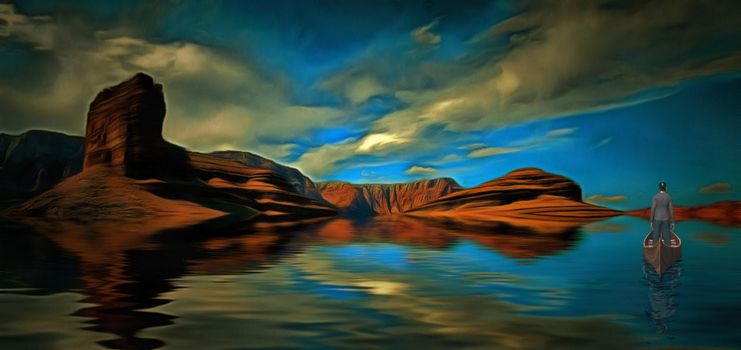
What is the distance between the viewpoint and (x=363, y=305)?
10609 mm

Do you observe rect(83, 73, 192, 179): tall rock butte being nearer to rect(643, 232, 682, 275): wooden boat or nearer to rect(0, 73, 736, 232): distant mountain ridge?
rect(0, 73, 736, 232): distant mountain ridge

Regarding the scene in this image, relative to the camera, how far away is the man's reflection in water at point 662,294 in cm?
891

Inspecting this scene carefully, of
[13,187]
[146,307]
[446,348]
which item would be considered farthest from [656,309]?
[13,187]

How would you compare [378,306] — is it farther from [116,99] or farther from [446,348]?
[116,99]

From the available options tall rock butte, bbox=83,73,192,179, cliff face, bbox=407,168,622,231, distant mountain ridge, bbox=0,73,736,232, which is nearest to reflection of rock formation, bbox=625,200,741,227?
cliff face, bbox=407,168,622,231

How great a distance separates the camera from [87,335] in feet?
25.5

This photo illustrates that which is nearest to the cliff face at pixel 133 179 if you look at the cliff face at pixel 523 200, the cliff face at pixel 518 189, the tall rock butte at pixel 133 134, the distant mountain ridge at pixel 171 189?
the tall rock butte at pixel 133 134

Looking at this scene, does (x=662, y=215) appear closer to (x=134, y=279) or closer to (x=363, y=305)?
(x=363, y=305)

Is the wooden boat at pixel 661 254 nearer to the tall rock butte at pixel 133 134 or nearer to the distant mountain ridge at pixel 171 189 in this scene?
the distant mountain ridge at pixel 171 189

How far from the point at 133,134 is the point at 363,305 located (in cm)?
12645

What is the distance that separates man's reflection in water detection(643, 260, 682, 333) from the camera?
8914mm

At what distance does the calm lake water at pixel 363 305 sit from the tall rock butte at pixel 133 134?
355 feet

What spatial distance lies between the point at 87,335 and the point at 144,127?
5062 inches

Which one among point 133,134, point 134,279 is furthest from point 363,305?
point 133,134
